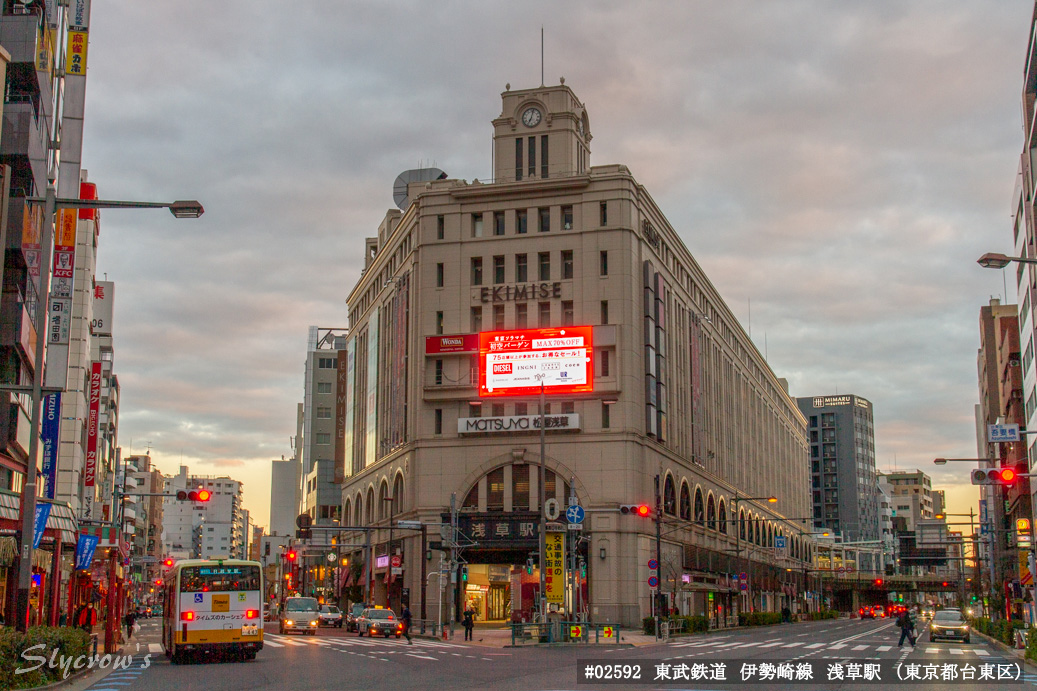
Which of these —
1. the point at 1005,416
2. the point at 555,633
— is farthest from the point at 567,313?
the point at 1005,416

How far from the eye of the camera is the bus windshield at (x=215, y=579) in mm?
33750

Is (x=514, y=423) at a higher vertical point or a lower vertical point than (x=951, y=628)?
higher

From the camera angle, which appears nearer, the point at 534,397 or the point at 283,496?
the point at 534,397

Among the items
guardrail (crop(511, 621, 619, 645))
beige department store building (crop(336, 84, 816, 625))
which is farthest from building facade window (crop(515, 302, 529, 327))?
guardrail (crop(511, 621, 619, 645))

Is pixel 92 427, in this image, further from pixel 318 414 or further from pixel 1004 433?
pixel 318 414

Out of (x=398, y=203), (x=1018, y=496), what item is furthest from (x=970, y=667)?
(x=398, y=203)

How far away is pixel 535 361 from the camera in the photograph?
72250 millimetres

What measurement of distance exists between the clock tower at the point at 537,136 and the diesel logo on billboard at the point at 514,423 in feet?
61.2

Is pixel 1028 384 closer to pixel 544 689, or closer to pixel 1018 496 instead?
pixel 1018 496

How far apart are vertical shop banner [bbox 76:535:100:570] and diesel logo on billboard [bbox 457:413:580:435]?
30451 millimetres

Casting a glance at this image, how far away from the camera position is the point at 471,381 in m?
→ 74.7
